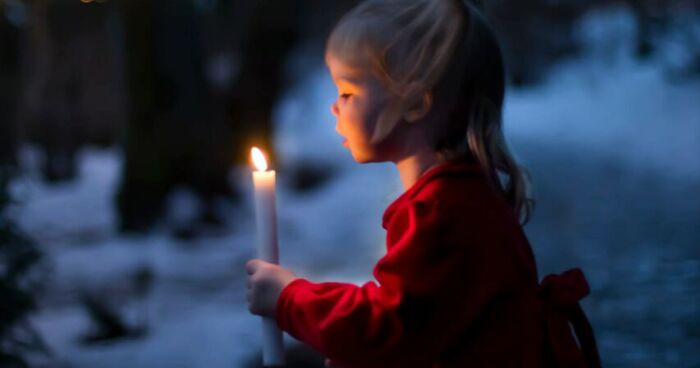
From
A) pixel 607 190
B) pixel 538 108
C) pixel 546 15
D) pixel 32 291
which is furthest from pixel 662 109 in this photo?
pixel 32 291

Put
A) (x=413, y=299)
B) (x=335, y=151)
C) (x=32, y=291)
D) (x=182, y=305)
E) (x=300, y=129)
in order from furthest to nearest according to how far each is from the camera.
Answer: (x=300, y=129), (x=335, y=151), (x=182, y=305), (x=32, y=291), (x=413, y=299)

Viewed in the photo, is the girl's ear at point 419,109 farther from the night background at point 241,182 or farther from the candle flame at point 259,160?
the night background at point 241,182

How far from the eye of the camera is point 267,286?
1.59m

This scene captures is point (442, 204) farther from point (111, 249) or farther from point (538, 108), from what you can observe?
point (538, 108)

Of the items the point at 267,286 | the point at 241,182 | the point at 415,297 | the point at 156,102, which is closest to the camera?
the point at 415,297

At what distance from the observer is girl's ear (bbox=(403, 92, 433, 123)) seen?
1590 mm

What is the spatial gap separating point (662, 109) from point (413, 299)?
1269 centimetres

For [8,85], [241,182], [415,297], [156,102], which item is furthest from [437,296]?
[8,85]

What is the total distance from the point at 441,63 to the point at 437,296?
0.39 metres

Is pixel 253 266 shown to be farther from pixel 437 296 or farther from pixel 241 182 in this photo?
pixel 241 182

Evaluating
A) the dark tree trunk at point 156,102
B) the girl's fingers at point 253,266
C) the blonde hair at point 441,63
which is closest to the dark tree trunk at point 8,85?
the dark tree trunk at point 156,102

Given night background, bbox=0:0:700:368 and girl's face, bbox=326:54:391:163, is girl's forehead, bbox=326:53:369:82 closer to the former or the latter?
girl's face, bbox=326:54:391:163

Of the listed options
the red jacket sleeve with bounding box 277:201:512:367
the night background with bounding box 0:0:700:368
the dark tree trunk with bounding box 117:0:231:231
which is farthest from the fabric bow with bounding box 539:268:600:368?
the dark tree trunk with bounding box 117:0:231:231

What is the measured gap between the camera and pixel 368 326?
1.48 meters
